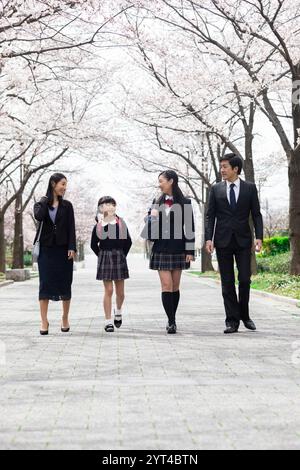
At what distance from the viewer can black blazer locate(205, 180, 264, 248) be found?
9398 mm

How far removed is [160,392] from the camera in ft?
18.7

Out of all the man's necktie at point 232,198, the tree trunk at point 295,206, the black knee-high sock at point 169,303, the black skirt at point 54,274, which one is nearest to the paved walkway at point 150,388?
the black knee-high sock at point 169,303

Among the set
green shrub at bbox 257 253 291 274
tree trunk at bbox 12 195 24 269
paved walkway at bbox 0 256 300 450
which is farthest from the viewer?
tree trunk at bbox 12 195 24 269

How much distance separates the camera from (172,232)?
372 inches

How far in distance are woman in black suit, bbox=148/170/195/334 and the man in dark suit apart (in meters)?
0.29

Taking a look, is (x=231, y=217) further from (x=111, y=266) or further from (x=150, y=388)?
(x=150, y=388)

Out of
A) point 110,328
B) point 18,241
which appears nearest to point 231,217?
point 110,328

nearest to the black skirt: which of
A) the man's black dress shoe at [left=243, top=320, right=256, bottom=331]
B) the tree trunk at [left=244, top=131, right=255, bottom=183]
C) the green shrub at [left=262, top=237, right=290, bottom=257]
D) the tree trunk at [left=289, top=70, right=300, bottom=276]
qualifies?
the man's black dress shoe at [left=243, top=320, right=256, bottom=331]

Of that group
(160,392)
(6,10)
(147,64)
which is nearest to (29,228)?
(147,64)

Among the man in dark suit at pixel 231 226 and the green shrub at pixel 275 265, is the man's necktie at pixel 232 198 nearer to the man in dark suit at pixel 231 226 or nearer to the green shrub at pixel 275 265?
the man in dark suit at pixel 231 226

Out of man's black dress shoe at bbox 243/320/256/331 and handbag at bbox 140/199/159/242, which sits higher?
handbag at bbox 140/199/159/242

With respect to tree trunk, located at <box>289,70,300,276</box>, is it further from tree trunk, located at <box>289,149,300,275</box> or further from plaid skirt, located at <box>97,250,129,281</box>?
plaid skirt, located at <box>97,250,129,281</box>
